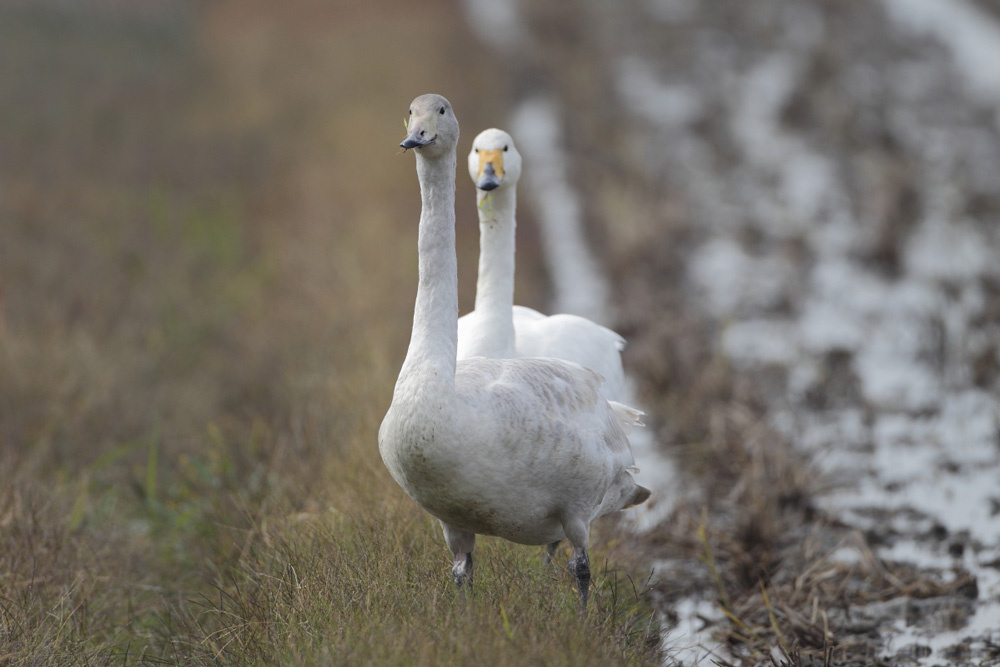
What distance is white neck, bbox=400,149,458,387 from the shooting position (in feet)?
12.8

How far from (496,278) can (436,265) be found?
143cm

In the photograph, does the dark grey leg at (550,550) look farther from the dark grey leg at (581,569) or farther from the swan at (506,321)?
the swan at (506,321)

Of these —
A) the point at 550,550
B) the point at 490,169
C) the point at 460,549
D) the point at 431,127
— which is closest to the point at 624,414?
the point at 550,550

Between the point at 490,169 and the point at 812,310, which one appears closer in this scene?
the point at 490,169

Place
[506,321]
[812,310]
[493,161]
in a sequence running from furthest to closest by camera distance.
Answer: [812,310] → [506,321] → [493,161]

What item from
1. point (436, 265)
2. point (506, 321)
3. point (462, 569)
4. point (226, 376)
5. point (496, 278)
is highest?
point (226, 376)

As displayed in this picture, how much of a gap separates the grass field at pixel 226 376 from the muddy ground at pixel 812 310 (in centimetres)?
85

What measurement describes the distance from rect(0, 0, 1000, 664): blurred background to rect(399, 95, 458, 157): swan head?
5.29ft

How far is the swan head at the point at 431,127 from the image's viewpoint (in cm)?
370

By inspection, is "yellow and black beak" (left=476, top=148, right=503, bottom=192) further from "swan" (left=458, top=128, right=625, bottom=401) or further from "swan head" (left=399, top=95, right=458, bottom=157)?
"swan head" (left=399, top=95, right=458, bottom=157)

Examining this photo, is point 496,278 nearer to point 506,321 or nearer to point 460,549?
point 506,321

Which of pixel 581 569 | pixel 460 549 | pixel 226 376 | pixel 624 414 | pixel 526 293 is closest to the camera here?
pixel 581 569

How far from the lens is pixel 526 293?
31.5 feet

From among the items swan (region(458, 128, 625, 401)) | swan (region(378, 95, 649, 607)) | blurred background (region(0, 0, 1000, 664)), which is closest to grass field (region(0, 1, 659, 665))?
blurred background (region(0, 0, 1000, 664))
